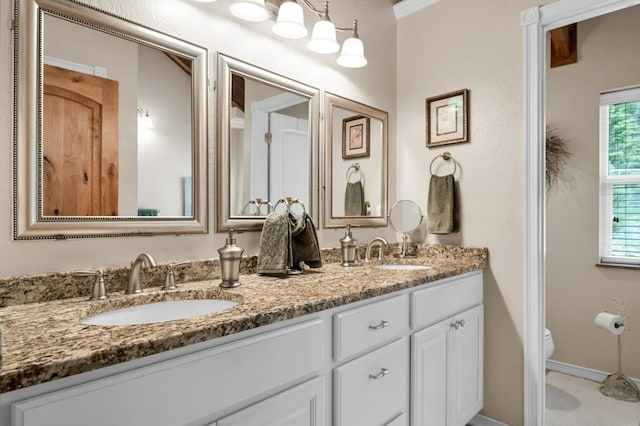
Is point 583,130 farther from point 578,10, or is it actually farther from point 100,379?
point 100,379

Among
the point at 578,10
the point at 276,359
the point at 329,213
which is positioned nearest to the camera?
the point at 276,359

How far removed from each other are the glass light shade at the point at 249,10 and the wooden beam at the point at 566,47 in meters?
2.24

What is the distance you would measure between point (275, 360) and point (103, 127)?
36.9 inches

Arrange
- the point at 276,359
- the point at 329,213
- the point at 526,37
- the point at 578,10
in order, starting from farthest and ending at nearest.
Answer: the point at 329,213
the point at 526,37
the point at 578,10
the point at 276,359

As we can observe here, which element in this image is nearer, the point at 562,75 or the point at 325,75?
the point at 325,75

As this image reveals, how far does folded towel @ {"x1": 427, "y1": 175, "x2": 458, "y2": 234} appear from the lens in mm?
2159

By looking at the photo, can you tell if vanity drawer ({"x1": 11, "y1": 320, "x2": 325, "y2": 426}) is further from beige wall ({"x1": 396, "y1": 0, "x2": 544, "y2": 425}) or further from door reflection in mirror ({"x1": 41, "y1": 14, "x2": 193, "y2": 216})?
beige wall ({"x1": 396, "y1": 0, "x2": 544, "y2": 425})

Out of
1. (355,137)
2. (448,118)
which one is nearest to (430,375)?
(355,137)

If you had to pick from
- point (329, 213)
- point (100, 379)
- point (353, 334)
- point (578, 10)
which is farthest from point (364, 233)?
point (100, 379)

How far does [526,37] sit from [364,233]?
4.40ft

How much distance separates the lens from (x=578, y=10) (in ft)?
5.91

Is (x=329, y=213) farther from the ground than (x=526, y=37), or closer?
closer

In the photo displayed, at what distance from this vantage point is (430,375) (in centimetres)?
159

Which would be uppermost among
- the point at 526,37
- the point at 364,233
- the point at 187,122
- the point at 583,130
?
the point at 526,37
